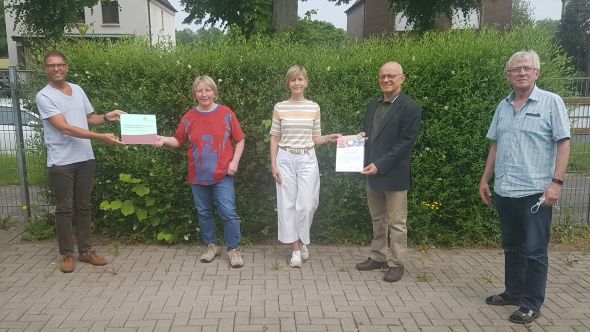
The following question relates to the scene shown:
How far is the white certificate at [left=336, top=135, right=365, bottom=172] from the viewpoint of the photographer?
460 cm

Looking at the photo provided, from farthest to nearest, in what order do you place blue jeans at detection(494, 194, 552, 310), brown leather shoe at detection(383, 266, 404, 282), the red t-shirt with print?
the red t-shirt with print < brown leather shoe at detection(383, 266, 404, 282) < blue jeans at detection(494, 194, 552, 310)

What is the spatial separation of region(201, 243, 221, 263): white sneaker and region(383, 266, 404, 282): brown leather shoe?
71.0 inches

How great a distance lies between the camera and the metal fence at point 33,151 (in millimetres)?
5902

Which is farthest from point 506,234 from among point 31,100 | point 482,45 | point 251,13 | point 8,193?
point 251,13

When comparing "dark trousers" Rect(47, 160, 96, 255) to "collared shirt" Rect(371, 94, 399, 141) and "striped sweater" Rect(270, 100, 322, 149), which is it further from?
"collared shirt" Rect(371, 94, 399, 141)

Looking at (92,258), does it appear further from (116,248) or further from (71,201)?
(71,201)

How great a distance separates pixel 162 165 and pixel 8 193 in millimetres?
2723

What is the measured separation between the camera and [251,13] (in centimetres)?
1282

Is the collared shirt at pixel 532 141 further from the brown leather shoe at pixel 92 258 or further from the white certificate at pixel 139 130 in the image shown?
the brown leather shoe at pixel 92 258

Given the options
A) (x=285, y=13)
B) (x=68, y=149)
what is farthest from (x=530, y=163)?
(x=285, y=13)

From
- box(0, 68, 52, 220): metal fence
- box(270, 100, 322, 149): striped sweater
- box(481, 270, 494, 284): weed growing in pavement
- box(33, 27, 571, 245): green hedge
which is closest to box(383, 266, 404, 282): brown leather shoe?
box(481, 270, 494, 284): weed growing in pavement

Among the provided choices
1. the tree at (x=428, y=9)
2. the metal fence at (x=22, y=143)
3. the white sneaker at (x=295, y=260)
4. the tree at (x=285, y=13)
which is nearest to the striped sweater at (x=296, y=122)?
the white sneaker at (x=295, y=260)

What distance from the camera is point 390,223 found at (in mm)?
4590

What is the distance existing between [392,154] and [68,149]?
3065 mm
